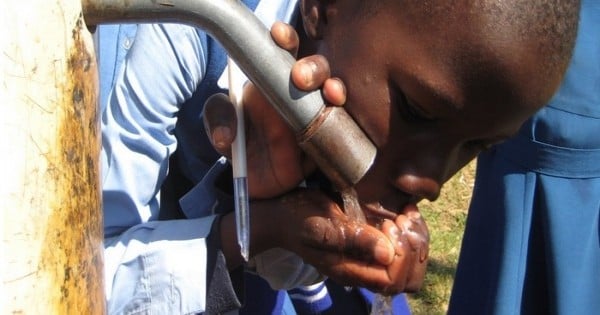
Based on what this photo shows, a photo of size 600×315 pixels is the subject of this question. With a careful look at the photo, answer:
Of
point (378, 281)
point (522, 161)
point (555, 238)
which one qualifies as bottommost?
point (378, 281)

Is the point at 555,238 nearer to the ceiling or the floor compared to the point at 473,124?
nearer to the ceiling

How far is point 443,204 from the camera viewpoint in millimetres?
3504

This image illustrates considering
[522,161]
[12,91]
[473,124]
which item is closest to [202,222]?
[473,124]

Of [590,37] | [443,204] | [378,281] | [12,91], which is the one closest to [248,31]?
[12,91]

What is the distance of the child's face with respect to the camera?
1.06 meters

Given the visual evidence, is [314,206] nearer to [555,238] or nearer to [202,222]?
[202,222]

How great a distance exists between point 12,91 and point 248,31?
219mm

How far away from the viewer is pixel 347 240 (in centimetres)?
119

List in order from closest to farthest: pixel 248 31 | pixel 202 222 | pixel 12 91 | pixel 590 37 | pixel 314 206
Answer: pixel 12 91
pixel 248 31
pixel 314 206
pixel 202 222
pixel 590 37

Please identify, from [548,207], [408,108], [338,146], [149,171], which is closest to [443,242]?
[548,207]

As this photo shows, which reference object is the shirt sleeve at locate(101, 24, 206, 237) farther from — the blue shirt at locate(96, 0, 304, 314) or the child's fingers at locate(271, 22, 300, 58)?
the child's fingers at locate(271, 22, 300, 58)

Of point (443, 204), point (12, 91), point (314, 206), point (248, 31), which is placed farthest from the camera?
point (443, 204)

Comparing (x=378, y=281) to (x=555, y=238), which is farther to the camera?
(x=555, y=238)

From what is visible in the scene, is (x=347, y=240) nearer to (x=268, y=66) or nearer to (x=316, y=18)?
(x=316, y=18)
